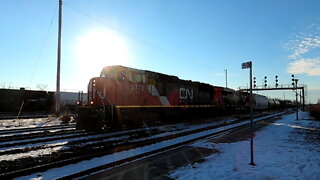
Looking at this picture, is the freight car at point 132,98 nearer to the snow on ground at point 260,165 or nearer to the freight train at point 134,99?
the freight train at point 134,99

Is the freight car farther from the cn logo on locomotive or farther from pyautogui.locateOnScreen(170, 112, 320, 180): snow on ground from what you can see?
pyautogui.locateOnScreen(170, 112, 320, 180): snow on ground

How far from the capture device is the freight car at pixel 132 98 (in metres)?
11.7

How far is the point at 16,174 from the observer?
4988 mm

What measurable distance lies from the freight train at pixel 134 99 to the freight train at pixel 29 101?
59.1 feet

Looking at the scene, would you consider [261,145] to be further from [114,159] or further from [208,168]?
[114,159]

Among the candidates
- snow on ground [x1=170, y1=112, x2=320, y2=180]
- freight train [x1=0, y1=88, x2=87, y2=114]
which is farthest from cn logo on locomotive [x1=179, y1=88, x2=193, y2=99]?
freight train [x1=0, y1=88, x2=87, y2=114]

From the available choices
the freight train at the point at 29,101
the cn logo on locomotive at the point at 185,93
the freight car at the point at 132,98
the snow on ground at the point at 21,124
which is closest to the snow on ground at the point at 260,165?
the freight car at the point at 132,98

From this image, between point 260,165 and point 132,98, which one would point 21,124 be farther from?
point 260,165

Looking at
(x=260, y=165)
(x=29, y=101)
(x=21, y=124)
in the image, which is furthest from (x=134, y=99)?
(x=29, y=101)

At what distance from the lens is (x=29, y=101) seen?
1271 inches

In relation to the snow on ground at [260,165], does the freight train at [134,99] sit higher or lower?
higher

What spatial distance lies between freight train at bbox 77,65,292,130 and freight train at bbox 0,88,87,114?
1802 cm

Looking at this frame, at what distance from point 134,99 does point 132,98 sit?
20 cm

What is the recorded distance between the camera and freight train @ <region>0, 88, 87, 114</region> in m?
30.7
